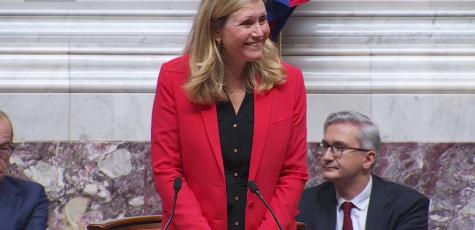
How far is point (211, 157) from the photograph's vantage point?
3828mm

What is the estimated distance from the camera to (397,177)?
19.5ft

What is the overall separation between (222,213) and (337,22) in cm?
250

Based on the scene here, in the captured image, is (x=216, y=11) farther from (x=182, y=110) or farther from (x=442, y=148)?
(x=442, y=148)

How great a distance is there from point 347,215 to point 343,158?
0.30 metres

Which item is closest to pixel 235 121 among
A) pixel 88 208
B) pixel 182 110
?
pixel 182 110

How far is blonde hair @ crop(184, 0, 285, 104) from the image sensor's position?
3.90m

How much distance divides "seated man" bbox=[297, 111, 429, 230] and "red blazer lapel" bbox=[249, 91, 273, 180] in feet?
4.42

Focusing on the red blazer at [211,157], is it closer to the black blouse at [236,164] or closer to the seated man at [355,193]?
the black blouse at [236,164]

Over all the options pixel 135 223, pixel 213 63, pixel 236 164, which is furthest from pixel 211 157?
pixel 135 223

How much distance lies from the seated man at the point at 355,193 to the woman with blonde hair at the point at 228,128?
1.23 m

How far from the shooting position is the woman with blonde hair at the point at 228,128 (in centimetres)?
384

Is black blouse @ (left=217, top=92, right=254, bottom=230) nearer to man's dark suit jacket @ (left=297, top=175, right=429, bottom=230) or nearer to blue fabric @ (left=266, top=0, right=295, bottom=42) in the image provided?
man's dark suit jacket @ (left=297, top=175, right=429, bottom=230)

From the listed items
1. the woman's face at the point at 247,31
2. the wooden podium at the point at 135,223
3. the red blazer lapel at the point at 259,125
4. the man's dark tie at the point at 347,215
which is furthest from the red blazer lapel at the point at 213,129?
the man's dark tie at the point at 347,215

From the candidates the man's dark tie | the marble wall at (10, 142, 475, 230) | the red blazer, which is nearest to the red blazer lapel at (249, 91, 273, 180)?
the red blazer
